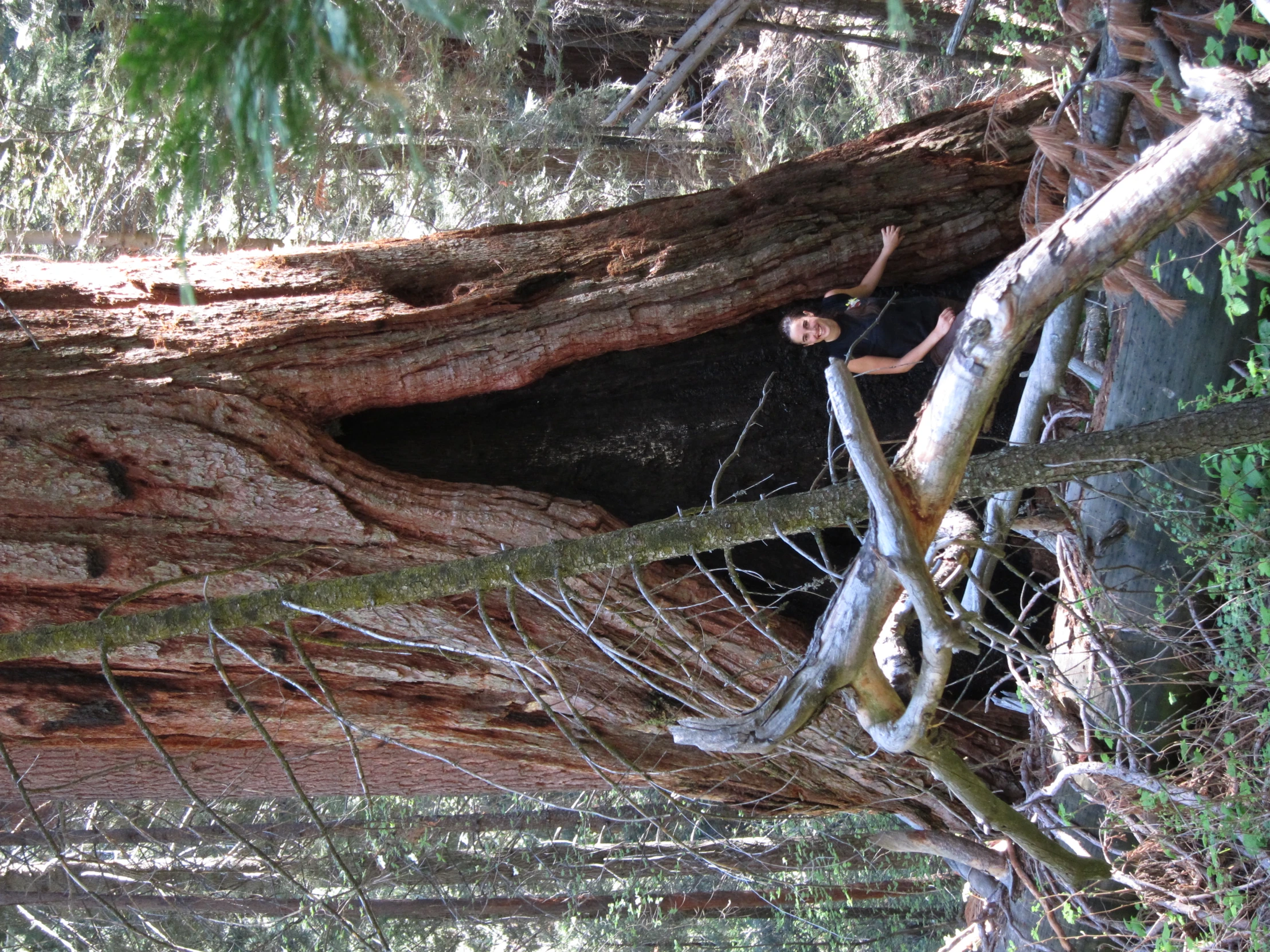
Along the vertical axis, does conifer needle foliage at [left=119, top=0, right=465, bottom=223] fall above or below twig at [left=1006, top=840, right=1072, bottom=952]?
above

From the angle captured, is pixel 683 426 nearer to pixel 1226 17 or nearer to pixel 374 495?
pixel 374 495

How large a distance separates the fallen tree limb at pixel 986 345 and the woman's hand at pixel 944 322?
176cm

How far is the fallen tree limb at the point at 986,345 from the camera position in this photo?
1690 mm

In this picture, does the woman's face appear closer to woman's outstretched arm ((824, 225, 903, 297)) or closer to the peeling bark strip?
woman's outstretched arm ((824, 225, 903, 297))

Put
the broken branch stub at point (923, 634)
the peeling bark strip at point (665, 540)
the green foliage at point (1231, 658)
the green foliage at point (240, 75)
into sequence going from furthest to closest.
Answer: the green foliage at point (1231, 658), the peeling bark strip at point (665, 540), the broken branch stub at point (923, 634), the green foliage at point (240, 75)

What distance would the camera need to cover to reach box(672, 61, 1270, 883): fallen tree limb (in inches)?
66.6

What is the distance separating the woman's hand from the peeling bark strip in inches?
56.8

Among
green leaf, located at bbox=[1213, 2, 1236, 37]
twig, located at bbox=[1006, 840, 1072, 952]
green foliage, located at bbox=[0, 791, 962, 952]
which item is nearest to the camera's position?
green leaf, located at bbox=[1213, 2, 1236, 37]

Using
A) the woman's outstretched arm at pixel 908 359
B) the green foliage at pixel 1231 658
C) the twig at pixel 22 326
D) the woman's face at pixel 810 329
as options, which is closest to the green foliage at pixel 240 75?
the twig at pixel 22 326

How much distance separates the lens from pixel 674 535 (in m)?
2.28

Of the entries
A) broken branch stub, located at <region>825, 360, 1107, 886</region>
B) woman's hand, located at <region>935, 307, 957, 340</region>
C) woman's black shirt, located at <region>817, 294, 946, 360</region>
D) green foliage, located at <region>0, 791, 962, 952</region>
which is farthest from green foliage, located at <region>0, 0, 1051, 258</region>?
green foliage, located at <region>0, 791, 962, 952</region>

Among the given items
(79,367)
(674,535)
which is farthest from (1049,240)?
(79,367)

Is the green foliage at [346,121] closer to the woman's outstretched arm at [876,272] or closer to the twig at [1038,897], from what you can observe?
the woman's outstretched arm at [876,272]

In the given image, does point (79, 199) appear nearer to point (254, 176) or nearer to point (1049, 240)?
point (254, 176)
